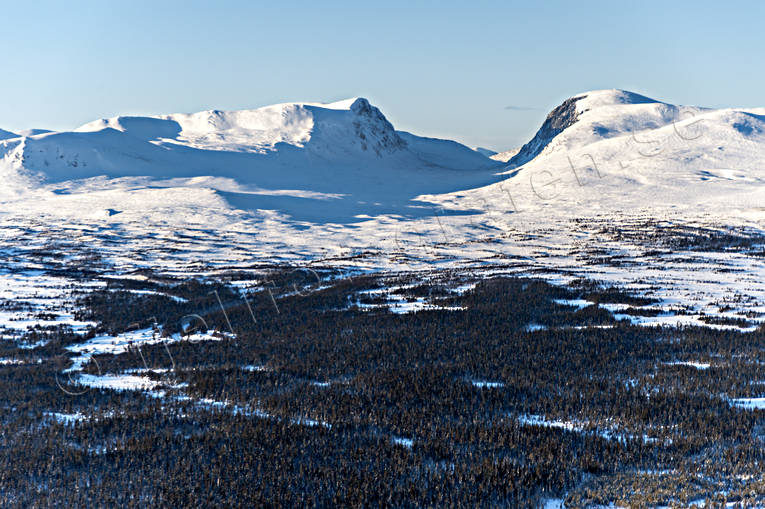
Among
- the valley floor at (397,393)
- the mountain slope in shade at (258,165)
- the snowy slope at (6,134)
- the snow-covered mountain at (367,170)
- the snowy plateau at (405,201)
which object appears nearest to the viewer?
the valley floor at (397,393)

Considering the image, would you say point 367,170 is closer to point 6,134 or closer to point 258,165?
point 258,165

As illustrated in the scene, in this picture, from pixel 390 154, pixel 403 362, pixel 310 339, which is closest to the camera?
pixel 403 362

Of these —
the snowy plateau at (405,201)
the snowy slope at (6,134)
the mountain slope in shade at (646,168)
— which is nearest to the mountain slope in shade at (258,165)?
the snowy plateau at (405,201)

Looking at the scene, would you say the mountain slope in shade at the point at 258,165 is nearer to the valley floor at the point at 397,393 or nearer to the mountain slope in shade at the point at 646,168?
the mountain slope in shade at the point at 646,168

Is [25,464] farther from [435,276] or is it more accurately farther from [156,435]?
[435,276]

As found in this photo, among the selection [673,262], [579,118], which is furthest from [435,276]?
[579,118]

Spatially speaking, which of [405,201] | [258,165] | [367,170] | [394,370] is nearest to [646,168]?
[405,201]

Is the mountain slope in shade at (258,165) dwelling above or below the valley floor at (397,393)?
above

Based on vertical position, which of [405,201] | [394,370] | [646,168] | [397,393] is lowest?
[394,370]

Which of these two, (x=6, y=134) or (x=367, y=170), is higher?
(x=6, y=134)
